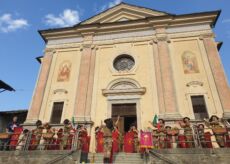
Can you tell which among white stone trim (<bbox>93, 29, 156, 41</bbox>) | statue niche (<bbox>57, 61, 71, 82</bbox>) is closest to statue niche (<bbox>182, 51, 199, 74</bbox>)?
white stone trim (<bbox>93, 29, 156, 41</bbox>)

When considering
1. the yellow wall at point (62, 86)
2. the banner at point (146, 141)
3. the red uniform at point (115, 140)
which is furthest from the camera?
the yellow wall at point (62, 86)

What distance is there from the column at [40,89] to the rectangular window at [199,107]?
9.79m

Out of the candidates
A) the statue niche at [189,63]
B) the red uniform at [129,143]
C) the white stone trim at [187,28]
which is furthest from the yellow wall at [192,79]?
the red uniform at [129,143]

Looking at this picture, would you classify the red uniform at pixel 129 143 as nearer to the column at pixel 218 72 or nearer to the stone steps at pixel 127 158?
the stone steps at pixel 127 158

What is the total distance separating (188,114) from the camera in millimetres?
11570

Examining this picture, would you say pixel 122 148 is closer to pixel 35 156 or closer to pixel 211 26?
pixel 35 156

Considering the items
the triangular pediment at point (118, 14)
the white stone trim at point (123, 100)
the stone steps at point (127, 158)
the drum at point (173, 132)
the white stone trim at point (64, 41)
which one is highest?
the triangular pediment at point (118, 14)

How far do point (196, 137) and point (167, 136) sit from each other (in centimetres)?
142

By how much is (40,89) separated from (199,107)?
10382mm

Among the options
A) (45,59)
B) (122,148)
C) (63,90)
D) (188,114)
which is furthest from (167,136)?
(45,59)

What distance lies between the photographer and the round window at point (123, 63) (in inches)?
558

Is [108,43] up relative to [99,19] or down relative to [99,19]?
down

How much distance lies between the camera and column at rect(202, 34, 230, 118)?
11259mm

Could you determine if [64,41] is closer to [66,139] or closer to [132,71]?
[132,71]
